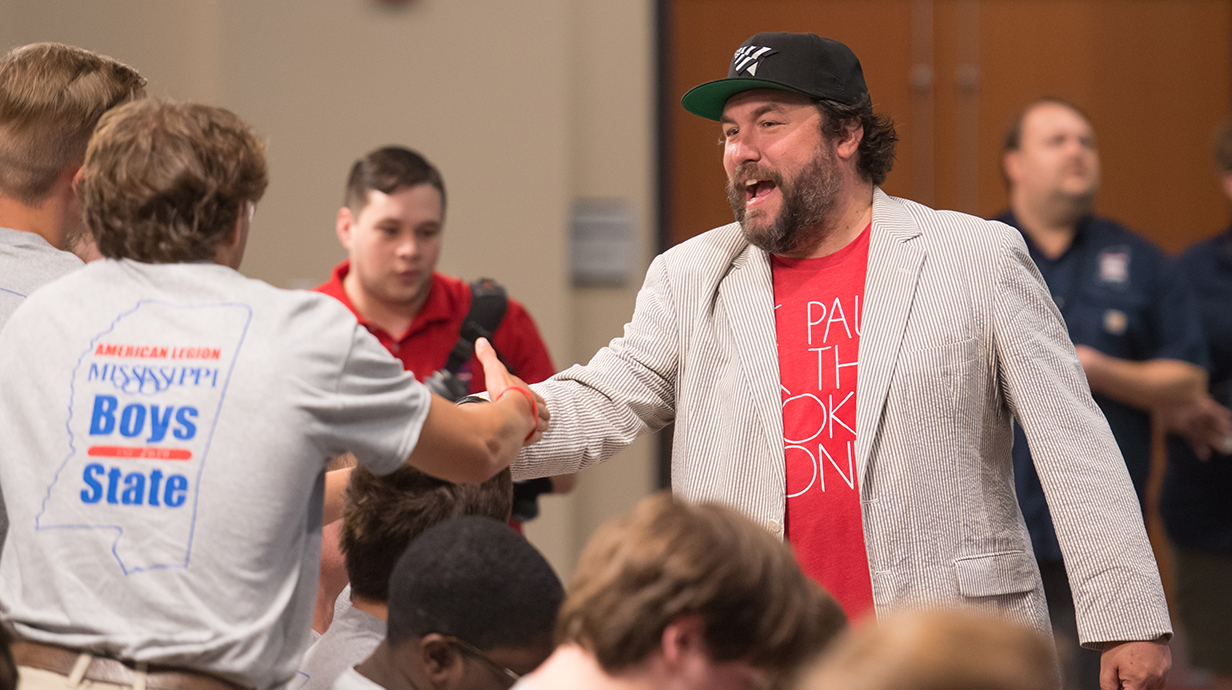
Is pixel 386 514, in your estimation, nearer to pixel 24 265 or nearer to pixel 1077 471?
pixel 24 265

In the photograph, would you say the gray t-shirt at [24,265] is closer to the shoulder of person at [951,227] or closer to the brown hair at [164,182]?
the brown hair at [164,182]

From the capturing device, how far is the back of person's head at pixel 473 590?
Result: 146 cm

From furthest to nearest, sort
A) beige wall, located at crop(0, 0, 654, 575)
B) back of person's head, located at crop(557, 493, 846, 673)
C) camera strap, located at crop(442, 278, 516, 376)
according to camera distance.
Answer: beige wall, located at crop(0, 0, 654, 575) < camera strap, located at crop(442, 278, 516, 376) < back of person's head, located at crop(557, 493, 846, 673)

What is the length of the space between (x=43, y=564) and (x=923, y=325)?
1.39m

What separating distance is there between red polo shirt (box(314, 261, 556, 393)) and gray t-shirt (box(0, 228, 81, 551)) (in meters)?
1.39

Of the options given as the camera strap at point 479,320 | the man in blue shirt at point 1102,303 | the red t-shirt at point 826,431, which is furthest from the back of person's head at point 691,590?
the man in blue shirt at point 1102,303

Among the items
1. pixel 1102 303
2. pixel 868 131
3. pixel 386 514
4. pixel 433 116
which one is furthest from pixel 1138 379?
pixel 433 116

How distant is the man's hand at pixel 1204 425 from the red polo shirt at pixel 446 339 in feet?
6.11

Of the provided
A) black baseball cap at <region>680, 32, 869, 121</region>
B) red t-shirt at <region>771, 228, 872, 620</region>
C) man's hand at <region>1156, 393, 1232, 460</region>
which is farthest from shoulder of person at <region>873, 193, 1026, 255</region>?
man's hand at <region>1156, 393, 1232, 460</region>

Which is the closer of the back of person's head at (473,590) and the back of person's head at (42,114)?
the back of person's head at (473,590)

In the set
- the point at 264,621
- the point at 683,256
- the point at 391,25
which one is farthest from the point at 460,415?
the point at 391,25

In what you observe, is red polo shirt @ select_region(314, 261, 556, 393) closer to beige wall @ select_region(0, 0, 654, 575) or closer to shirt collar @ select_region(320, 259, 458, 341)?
shirt collar @ select_region(320, 259, 458, 341)

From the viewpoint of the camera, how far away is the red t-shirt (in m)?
2.06

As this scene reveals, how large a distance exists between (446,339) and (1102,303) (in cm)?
185
